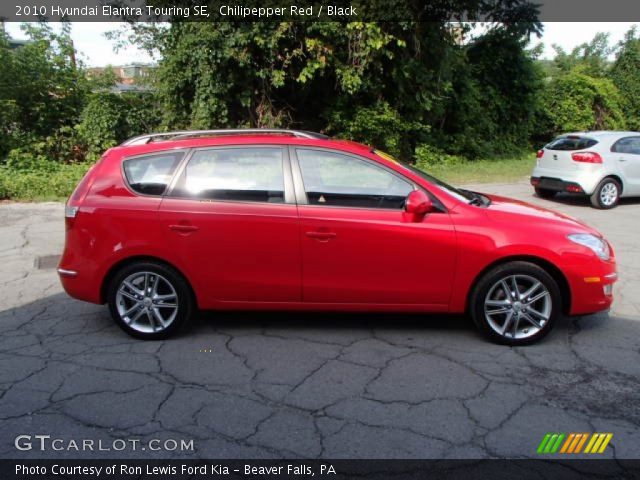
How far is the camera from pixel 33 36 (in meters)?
15.3

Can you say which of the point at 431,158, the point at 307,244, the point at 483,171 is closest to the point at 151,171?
the point at 307,244

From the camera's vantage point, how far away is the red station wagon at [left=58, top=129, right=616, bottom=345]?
4176 millimetres

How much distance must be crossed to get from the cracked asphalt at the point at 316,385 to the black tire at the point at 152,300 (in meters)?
0.12

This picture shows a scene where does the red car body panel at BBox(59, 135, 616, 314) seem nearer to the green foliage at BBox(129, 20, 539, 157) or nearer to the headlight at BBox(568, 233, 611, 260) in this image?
the headlight at BBox(568, 233, 611, 260)

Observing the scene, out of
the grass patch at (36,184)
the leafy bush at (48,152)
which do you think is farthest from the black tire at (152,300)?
the leafy bush at (48,152)

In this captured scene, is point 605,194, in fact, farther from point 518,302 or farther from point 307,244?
point 307,244

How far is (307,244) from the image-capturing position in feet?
13.8

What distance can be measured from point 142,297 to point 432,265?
2309 mm

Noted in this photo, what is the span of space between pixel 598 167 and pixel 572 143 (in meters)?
0.79

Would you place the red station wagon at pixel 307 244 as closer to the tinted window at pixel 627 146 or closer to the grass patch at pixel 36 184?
the tinted window at pixel 627 146

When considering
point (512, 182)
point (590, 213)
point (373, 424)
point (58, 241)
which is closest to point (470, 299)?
point (373, 424)

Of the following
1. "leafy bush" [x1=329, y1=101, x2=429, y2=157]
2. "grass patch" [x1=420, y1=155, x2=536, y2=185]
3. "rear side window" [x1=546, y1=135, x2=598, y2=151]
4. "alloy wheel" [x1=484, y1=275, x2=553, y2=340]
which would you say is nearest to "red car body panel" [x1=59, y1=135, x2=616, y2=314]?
"alloy wheel" [x1=484, y1=275, x2=553, y2=340]

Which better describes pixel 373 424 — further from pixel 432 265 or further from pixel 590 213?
pixel 590 213

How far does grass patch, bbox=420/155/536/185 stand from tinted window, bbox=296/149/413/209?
9.93 meters
